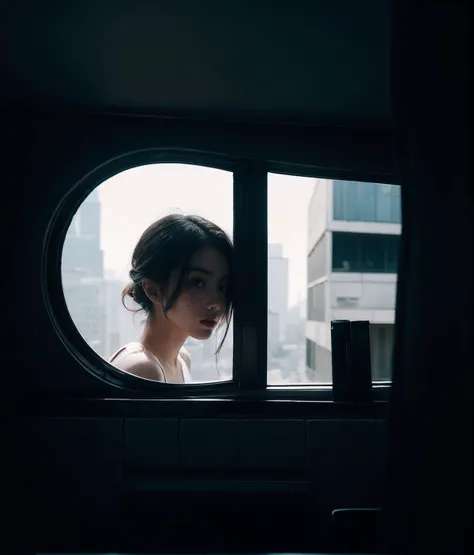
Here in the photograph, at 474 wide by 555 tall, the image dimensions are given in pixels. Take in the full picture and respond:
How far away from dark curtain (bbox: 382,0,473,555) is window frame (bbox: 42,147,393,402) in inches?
47.5

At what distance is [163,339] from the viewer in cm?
217

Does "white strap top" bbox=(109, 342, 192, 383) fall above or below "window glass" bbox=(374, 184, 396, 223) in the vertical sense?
below

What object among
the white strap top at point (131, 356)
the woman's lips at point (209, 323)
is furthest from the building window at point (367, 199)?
the white strap top at point (131, 356)

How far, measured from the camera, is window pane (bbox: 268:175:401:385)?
7.02ft

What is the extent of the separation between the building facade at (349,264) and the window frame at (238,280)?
8 cm

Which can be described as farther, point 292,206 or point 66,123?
point 292,206

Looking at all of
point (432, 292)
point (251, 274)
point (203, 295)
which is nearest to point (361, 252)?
point (251, 274)

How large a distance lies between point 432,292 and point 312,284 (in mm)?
1389

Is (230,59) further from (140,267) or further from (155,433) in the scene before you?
(155,433)

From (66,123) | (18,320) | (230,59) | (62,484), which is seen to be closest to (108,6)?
(230,59)

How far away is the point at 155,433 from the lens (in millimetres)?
1941

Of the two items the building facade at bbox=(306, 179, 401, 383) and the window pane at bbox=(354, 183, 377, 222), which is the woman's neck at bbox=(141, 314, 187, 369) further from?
the window pane at bbox=(354, 183, 377, 222)

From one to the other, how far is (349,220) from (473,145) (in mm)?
1640

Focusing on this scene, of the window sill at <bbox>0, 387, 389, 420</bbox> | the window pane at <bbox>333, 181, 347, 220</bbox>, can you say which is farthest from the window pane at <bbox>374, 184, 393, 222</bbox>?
the window sill at <bbox>0, 387, 389, 420</bbox>
